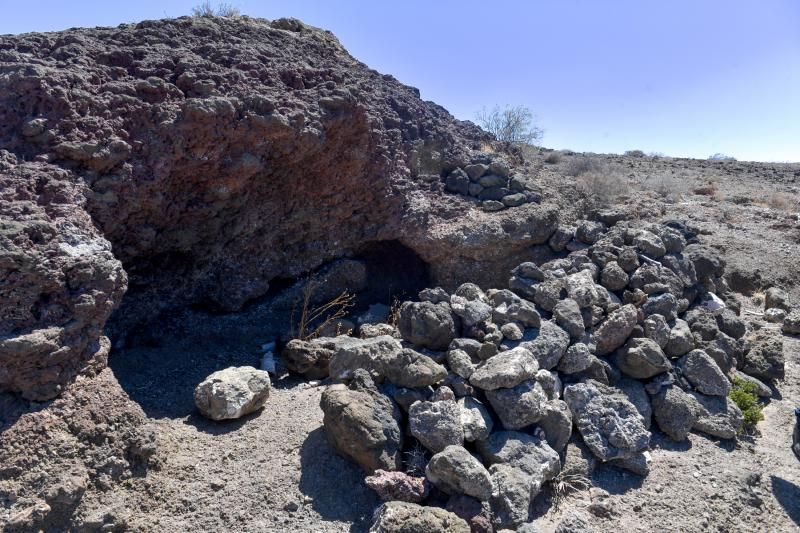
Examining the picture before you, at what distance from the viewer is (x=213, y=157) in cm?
441

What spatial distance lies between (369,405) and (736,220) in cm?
899

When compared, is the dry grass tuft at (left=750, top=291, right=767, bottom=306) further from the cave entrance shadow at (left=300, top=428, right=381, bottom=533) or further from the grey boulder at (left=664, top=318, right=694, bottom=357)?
the cave entrance shadow at (left=300, top=428, right=381, bottom=533)

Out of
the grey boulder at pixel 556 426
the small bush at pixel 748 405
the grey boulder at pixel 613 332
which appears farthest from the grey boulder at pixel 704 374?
the grey boulder at pixel 556 426

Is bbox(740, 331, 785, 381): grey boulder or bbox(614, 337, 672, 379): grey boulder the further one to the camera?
bbox(740, 331, 785, 381): grey boulder

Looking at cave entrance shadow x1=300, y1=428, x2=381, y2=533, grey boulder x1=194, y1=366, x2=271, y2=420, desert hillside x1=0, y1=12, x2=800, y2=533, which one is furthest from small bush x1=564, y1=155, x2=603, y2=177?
cave entrance shadow x1=300, y1=428, x2=381, y2=533

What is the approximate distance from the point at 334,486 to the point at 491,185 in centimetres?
446

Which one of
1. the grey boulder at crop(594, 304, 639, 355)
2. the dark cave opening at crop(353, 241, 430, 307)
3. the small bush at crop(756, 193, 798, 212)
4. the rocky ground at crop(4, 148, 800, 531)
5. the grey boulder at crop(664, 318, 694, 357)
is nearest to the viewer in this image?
the rocky ground at crop(4, 148, 800, 531)

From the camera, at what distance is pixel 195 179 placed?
4492 mm

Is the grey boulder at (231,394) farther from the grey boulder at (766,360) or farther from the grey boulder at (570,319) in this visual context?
the grey boulder at (766,360)

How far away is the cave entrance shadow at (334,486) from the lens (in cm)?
307

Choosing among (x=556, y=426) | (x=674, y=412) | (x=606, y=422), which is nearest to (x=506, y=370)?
(x=556, y=426)

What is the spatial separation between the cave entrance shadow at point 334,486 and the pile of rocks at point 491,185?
12.6 feet

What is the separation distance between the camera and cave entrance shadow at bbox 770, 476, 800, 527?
12.0 feet

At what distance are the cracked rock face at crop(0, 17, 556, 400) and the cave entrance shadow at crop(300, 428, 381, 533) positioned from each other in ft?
5.03
